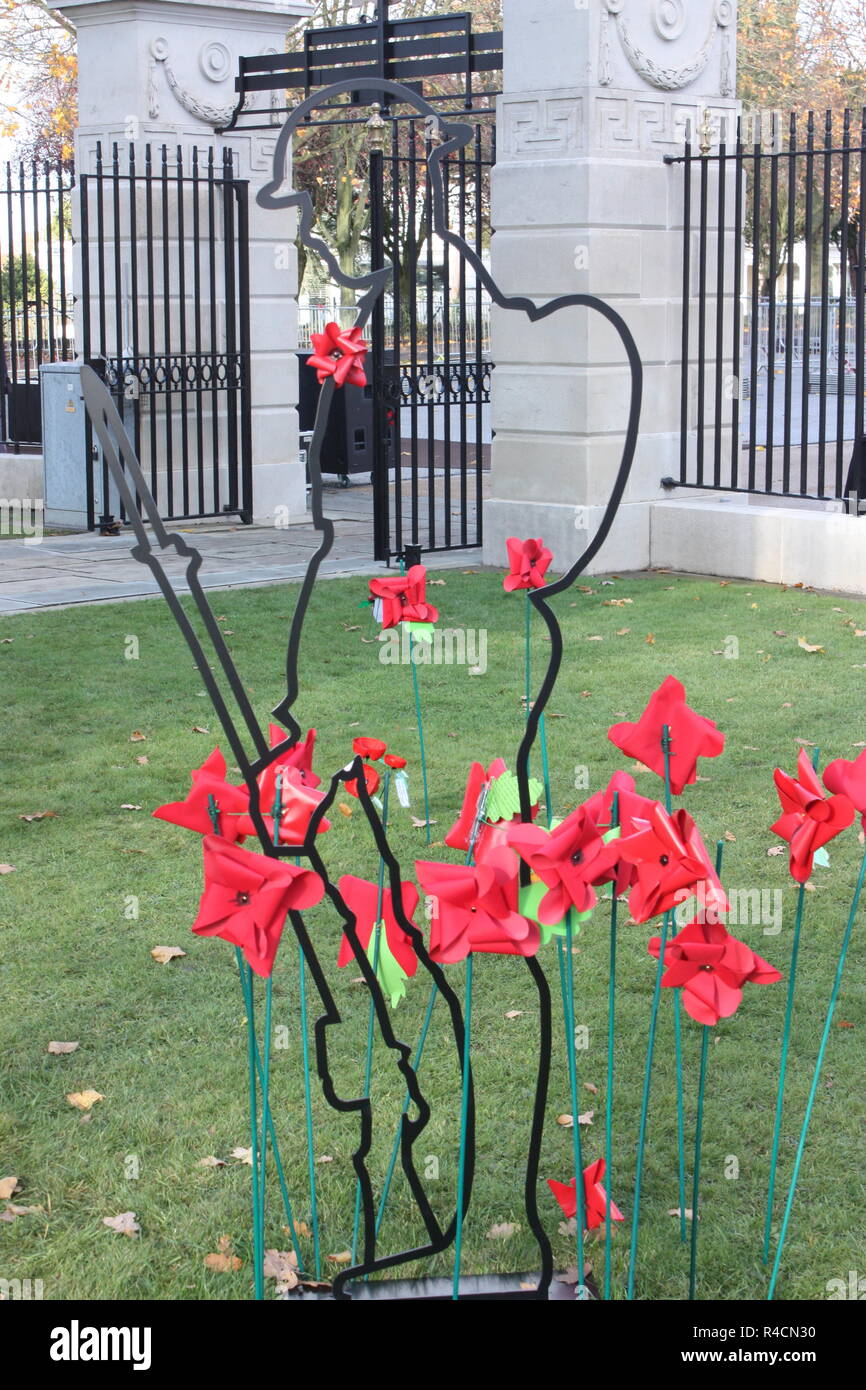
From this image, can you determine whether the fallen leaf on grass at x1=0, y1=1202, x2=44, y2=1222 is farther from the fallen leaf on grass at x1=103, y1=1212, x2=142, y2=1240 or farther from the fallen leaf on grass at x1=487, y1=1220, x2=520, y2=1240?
the fallen leaf on grass at x1=487, y1=1220, x2=520, y2=1240

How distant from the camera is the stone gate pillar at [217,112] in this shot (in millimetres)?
13836

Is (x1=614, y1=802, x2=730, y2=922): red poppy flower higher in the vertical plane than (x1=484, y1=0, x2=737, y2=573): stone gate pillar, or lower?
lower

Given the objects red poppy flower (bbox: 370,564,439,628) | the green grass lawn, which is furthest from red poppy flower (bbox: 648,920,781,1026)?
red poppy flower (bbox: 370,564,439,628)

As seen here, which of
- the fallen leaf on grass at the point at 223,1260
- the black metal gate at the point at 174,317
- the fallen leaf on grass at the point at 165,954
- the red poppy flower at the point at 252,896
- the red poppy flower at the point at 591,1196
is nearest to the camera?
the red poppy flower at the point at 252,896

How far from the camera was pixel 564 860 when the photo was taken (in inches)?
104

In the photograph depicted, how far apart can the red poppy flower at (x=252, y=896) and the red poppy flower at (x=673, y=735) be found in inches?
25.2

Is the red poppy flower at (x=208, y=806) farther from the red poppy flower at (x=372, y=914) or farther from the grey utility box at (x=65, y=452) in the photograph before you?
the grey utility box at (x=65, y=452)

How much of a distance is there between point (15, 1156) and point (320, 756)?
10.8ft

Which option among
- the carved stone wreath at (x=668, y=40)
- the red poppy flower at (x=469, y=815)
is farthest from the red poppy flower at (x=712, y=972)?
the carved stone wreath at (x=668, y=40)

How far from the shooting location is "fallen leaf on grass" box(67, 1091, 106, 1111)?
13.4 feet

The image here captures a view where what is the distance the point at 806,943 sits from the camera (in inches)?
200

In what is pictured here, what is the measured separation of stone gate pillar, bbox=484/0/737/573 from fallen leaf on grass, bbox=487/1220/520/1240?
8.14m
